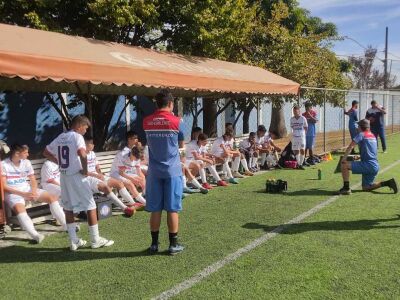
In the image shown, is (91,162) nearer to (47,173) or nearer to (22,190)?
(47,173)

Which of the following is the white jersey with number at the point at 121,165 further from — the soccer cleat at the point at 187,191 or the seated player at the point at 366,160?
the seated player at the point at 366,160

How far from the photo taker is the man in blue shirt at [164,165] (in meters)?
5.46

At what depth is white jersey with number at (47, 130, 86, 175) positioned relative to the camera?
570cm

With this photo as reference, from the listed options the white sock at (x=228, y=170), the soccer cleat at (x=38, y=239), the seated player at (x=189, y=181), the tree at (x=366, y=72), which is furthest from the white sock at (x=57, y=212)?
the tree at (x=366, y=72)

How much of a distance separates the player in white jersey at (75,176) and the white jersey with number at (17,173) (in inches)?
43.9

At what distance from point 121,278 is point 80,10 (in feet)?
27.0

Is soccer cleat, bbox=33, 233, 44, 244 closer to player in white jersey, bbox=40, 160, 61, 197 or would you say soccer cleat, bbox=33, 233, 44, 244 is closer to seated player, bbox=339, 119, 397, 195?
player in white jersey, bbox=40, 160, 61, 197

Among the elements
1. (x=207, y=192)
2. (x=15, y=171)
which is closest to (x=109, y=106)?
(x=207, y=192)

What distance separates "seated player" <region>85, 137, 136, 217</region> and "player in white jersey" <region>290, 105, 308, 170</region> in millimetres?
6457

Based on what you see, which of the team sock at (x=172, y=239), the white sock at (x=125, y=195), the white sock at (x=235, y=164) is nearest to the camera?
the team sock at (x=172, y=239)

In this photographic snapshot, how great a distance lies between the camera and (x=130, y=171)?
839cm

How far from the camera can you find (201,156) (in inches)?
412

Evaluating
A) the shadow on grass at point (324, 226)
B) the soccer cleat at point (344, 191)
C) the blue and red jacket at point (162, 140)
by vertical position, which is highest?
the blue and red jacket at point (162, 140)

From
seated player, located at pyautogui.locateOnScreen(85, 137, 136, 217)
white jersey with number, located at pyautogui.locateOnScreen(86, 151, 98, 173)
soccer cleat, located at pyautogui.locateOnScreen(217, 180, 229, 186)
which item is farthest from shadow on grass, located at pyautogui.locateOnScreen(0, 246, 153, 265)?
soccer cleat, located at pyautogui.locateOnScreen(217, 180, 229, 186)
